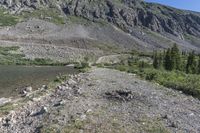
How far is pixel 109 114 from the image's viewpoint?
2680 cm

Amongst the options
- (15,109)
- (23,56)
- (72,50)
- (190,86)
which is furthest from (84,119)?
(72,50)

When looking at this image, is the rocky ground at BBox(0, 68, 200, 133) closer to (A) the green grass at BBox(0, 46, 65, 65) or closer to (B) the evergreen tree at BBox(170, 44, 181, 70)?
(B) the evergreen tree at BBox(170, 44, 181, 70)

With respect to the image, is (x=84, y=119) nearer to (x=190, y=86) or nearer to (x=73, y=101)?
(x=73, y=101)

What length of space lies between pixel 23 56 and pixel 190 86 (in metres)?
113

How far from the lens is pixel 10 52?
151 metres

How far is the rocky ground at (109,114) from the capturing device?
2332 cm

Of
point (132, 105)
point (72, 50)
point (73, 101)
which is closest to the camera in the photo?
point (132, 105)

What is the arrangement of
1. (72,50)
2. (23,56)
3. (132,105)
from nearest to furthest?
(132,105) < (23,56) < (72,50)

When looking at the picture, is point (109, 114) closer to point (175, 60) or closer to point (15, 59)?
point (175, 60)

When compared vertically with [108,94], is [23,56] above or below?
below

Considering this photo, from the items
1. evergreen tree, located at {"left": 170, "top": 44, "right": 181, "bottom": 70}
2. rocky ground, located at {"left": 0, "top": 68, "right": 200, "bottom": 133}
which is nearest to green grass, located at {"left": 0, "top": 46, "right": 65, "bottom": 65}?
evergreen tree, located at {"left": 170, "top": 44, "right": 181, "bottom": 70}

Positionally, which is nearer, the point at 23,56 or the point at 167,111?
the point at 167,111

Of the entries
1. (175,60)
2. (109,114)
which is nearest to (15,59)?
(175,60)

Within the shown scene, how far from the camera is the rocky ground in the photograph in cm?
2332
